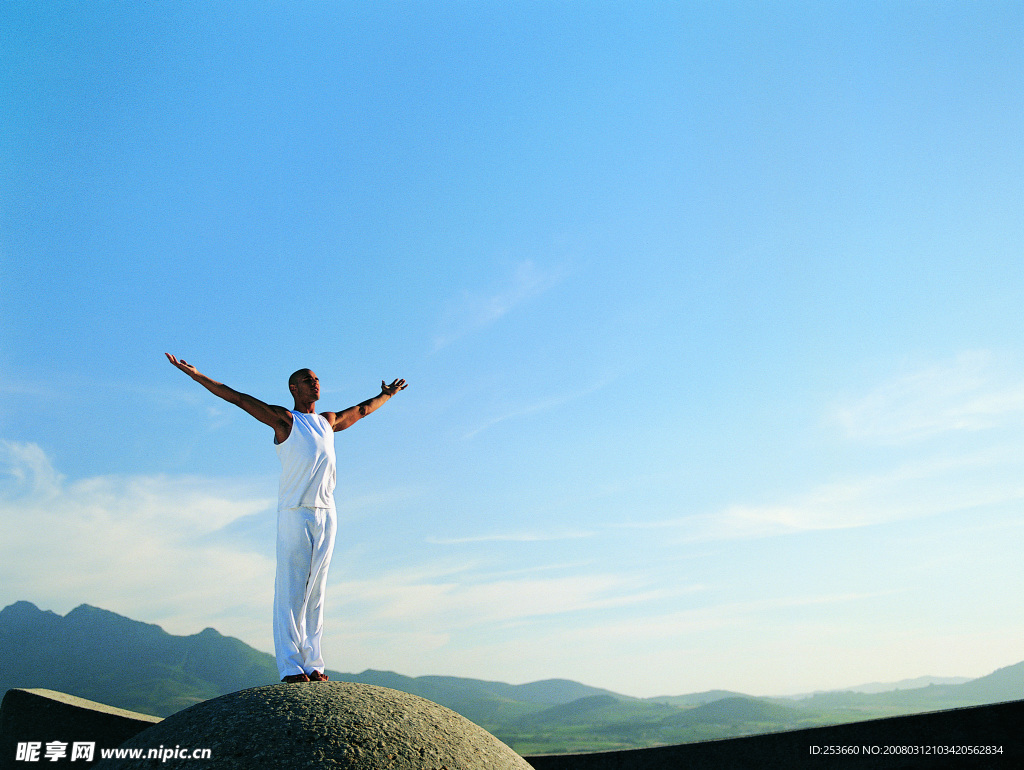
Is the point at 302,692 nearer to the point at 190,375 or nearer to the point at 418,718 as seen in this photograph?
the point at 418,718

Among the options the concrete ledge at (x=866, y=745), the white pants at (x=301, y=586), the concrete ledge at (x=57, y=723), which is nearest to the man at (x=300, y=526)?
the white pants at (x=301, y=586)

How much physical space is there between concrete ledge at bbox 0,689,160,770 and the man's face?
3.51 meters

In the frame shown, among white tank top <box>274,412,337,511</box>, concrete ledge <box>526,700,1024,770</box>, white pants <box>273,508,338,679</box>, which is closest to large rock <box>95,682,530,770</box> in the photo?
white pants <box>273,508,338,679</box>

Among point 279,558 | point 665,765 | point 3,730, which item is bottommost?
point 665,765

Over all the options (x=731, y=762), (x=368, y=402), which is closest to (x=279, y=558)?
(x=368, y=402)

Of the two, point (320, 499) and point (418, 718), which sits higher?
point (320, 499)

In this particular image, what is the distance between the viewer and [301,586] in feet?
21.1

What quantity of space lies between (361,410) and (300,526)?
1.57 m

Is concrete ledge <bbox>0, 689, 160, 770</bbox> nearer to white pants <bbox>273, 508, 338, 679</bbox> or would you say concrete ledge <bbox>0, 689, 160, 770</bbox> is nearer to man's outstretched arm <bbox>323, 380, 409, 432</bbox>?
white pants <bbox>273, 508, 338, 679</bbox>

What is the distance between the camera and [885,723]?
6980mm

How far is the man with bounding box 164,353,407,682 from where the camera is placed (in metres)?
6.32

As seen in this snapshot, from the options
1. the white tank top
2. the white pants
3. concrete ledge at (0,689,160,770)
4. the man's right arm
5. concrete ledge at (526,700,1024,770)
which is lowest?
concrete ledge at (526,700,1024,770)

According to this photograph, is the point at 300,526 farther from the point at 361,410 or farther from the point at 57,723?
the point at 57,723

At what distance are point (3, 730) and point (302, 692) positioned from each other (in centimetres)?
439
